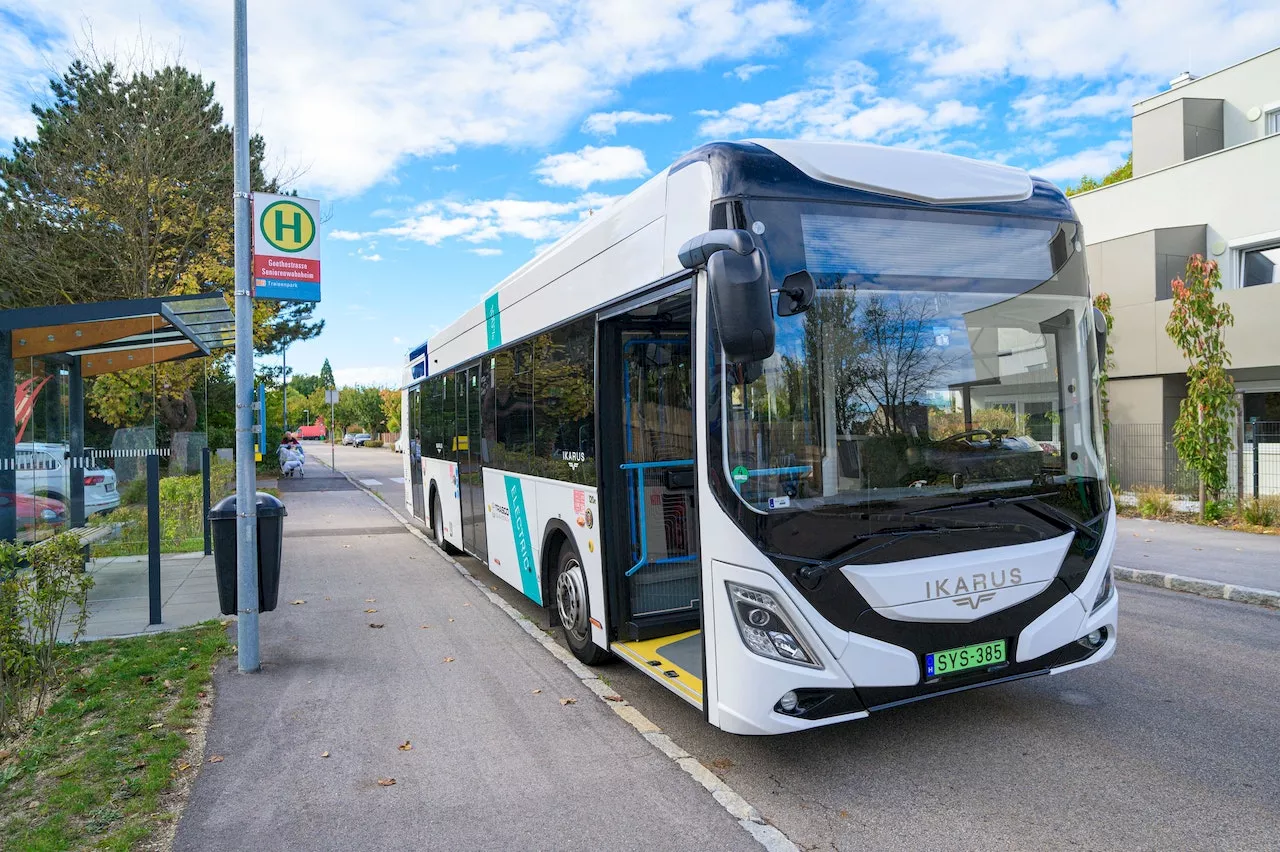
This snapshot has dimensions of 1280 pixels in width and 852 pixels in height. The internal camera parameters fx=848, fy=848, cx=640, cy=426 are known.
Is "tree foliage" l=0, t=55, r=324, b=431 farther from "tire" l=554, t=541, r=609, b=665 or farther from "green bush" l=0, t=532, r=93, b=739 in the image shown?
"tire" l=554, t=541, r=609, b=665

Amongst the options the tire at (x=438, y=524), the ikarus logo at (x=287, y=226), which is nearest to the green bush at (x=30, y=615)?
the ikarus logo at (x=287, y=226)

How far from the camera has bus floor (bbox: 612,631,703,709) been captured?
454 cm

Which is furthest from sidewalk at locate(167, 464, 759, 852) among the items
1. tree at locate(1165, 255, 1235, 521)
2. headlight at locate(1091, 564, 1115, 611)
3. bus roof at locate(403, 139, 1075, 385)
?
tree at locate(1165, 255, 1235, 521)

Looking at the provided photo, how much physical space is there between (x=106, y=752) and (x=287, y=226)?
3.81 meters

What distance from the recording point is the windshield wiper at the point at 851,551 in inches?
152

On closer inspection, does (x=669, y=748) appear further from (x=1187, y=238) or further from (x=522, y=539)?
(x=1187, y=238)

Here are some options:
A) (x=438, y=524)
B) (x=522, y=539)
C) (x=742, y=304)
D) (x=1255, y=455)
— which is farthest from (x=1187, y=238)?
(x=742, y=304)

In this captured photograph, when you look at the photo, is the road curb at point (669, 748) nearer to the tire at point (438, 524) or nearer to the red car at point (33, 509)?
the tire at point (438, 524)

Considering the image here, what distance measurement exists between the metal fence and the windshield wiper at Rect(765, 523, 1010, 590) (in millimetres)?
8595

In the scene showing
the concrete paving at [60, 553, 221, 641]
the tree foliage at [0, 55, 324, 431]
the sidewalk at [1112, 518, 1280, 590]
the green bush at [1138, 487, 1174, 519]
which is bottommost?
the concrete paving at [60, 553, 221, 641]

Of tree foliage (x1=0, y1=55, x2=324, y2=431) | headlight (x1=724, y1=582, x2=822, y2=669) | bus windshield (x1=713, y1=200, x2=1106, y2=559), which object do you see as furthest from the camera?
tree foliage (x1=0, y1=55, x2=324, y2=431)

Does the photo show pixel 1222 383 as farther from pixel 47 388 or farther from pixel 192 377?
pixel 192 377

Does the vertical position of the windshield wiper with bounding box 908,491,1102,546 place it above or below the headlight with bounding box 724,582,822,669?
above

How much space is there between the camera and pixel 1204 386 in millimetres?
13102
